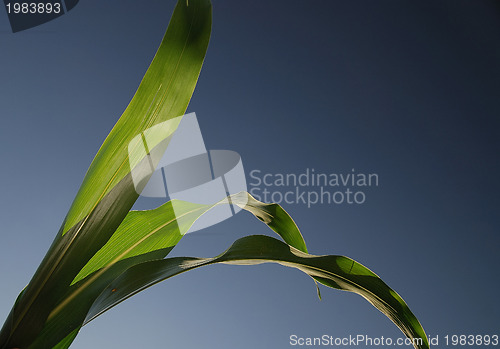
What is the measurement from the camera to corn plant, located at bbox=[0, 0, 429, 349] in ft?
0.68

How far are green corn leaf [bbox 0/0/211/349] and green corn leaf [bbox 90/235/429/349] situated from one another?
0.07 ft

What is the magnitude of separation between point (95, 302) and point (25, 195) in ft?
3.50

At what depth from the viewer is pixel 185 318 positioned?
3.99 feet

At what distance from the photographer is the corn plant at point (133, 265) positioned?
0.68 ft

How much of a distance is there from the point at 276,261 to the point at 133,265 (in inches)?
2.6

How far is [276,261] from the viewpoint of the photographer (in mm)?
213

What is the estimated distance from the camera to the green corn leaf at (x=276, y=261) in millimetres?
208

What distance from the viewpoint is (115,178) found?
22 centimetres

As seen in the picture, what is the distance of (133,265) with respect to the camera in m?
0.22

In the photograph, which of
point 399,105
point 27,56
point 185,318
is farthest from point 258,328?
point 27,56

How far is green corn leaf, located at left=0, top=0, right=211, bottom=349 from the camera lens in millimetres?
206

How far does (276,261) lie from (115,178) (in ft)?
0.28

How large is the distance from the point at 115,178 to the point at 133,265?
0.04m

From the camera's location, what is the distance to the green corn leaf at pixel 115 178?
0.68ft
